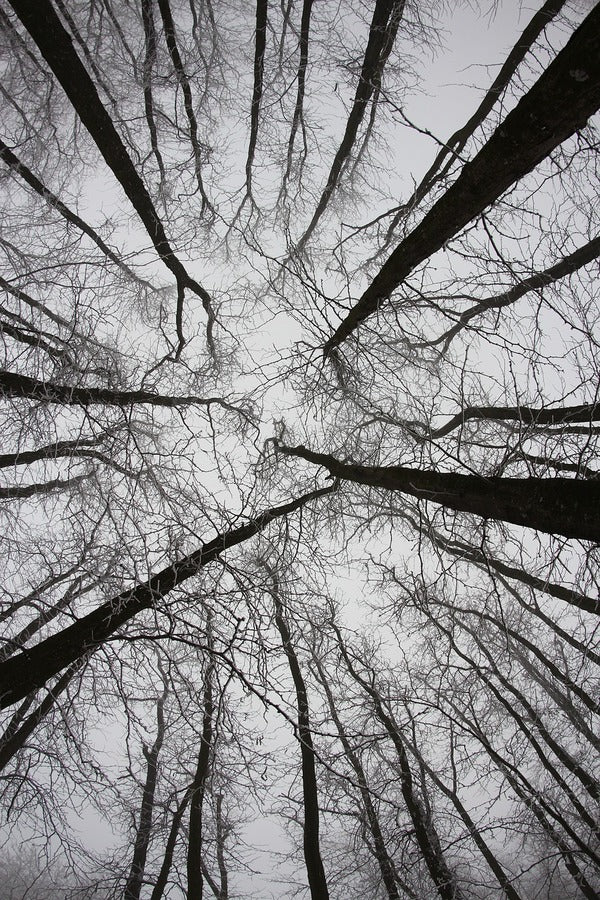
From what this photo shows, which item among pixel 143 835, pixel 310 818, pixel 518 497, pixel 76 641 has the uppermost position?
pixel 76 641

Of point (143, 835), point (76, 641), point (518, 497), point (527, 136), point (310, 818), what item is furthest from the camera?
point (143, 835)

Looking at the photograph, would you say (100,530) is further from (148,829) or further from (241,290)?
(148,829)

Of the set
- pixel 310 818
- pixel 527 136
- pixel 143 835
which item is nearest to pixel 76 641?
pixel 527 136

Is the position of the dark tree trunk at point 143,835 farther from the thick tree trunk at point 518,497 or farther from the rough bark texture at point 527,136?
the rough bark texture at point 527,136

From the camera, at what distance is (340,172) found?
5.65 m

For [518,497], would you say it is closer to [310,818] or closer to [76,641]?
[76,641]

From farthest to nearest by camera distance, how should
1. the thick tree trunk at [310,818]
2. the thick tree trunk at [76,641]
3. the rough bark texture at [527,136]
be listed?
the thick tree trunk at [310,818] < the thick tree trunk at [76,641] < the rough bark texture at [527,136]

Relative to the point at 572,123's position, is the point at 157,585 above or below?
above

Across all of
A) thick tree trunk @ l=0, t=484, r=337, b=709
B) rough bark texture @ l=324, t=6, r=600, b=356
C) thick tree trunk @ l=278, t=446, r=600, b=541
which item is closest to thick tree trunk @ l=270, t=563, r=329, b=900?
thick tree trunk @ l=0, t=484, r=337, b=709

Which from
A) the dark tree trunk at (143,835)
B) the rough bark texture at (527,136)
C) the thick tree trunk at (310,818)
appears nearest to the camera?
the rough bark texture at (527,136)

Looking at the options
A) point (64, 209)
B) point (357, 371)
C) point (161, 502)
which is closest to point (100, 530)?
point (161, 502)

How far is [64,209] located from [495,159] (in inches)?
167

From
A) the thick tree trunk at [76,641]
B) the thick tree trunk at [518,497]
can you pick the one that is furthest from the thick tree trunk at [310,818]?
the thick tree trunk at [518,497]

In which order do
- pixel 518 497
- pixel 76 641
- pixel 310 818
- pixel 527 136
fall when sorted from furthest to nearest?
pixel 310 818, pixel 76 641, pixel 518 497, pixel 527 136
